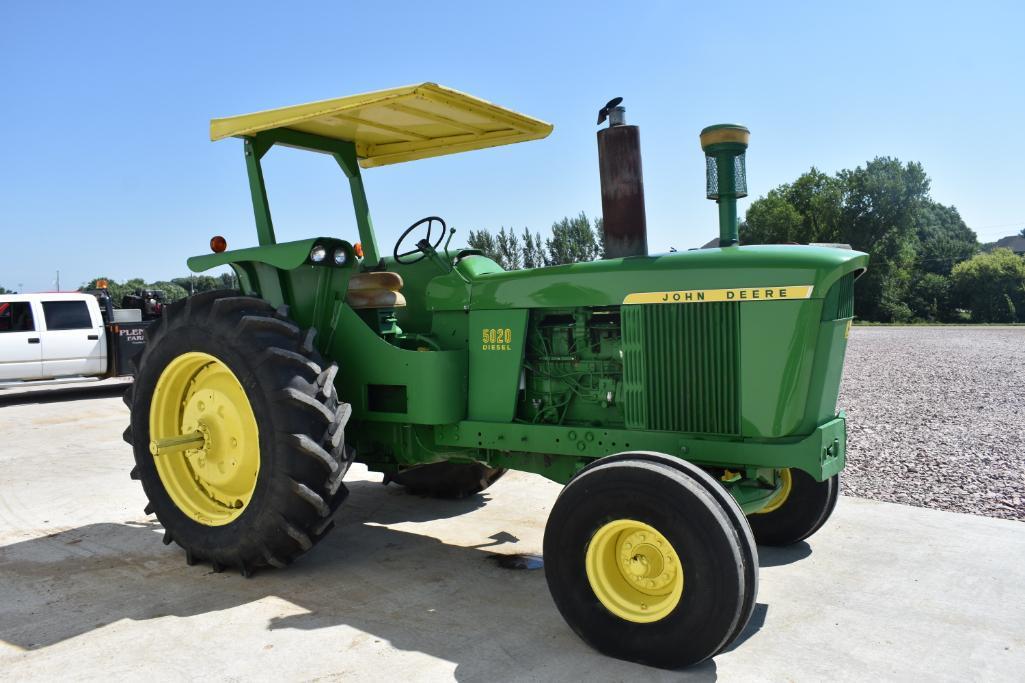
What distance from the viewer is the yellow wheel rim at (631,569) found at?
3.37 metres

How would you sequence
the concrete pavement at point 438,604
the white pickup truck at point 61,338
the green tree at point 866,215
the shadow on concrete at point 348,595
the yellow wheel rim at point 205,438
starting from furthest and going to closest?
the green tree at point 866,215 < the white pickup truck at point 61,338 < the yellow wheel rim at point 205,438 < the shadow on concrete at point 348,595 < the concrete pavement at point 438,604

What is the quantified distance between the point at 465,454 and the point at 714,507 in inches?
76.6

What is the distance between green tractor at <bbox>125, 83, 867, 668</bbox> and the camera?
3.42 m

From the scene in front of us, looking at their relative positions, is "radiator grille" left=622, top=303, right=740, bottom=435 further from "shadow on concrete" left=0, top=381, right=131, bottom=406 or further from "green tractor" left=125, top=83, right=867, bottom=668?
"shadow on concrete" left=0, top=381, right=131, bottom=406

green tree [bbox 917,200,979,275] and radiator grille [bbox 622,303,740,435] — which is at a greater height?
green tree [bbox 917,200,979,275]

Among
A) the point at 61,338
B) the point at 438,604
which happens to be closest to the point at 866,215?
the point at 61,338

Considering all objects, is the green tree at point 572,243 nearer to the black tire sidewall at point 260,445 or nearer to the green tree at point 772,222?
the black tire sidewall at point 260,445

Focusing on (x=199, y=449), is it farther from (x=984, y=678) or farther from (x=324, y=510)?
(x=984, y=678)

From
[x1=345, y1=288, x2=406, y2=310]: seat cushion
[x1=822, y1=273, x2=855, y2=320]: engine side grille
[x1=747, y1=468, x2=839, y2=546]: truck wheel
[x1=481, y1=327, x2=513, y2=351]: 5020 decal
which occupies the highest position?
[x1=345, y1=288, x2=406, y2=310]: seat cushion

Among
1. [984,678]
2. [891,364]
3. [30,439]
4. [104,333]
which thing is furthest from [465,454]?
[891,364]

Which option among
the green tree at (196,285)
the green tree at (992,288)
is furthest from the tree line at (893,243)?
the green tree at (196,285)

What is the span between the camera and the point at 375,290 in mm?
4844

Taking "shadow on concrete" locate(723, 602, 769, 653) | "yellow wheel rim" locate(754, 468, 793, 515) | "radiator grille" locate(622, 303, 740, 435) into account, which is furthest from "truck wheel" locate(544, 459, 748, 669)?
"yellow wheel rim" locate(754, 468, 793, 515)

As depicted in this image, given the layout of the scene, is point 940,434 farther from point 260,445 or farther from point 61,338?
point 61,338
